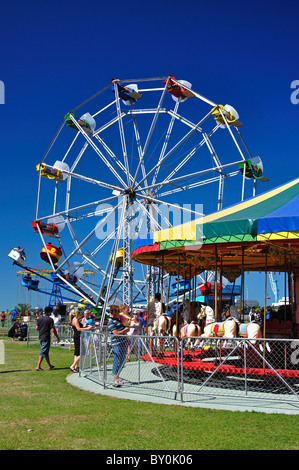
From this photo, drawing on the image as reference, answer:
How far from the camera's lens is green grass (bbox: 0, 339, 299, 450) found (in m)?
5.20

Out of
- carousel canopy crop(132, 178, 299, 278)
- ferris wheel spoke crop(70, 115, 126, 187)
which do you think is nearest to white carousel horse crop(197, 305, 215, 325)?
carousel canopy crop(132, 178, 299, 278)

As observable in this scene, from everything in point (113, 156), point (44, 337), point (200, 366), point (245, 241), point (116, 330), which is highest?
point (113, 156)

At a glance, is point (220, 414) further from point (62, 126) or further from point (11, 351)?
point (62, 126)

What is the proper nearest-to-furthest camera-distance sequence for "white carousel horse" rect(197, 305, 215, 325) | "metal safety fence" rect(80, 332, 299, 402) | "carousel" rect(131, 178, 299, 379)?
"metal safety fence" rect(80, 332, 299, 402)
"carousel" rect(131, 178, 299, 379)
"white carousel horse" rect(197, 305, 215, 325)

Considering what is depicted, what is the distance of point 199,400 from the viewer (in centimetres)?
775

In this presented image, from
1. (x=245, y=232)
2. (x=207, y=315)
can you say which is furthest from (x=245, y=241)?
(x=207, y=315)

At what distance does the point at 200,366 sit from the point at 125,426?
336 centimetres

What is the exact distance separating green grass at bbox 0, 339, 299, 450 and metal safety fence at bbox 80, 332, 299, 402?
844mm

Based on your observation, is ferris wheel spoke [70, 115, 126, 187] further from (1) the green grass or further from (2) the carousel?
(1) the green grass

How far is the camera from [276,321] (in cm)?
1249

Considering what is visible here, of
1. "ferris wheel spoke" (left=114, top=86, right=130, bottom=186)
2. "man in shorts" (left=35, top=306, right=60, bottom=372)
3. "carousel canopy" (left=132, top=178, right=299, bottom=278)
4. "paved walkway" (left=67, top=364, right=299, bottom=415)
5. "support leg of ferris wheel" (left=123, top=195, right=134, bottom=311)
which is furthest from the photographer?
"ferris wheel spoke" (left=114, top=86, right=130, bottom=186)

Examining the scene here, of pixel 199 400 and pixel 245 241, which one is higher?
pixel 245 241

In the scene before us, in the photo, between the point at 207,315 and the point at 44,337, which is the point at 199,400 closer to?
the point at 44,337
